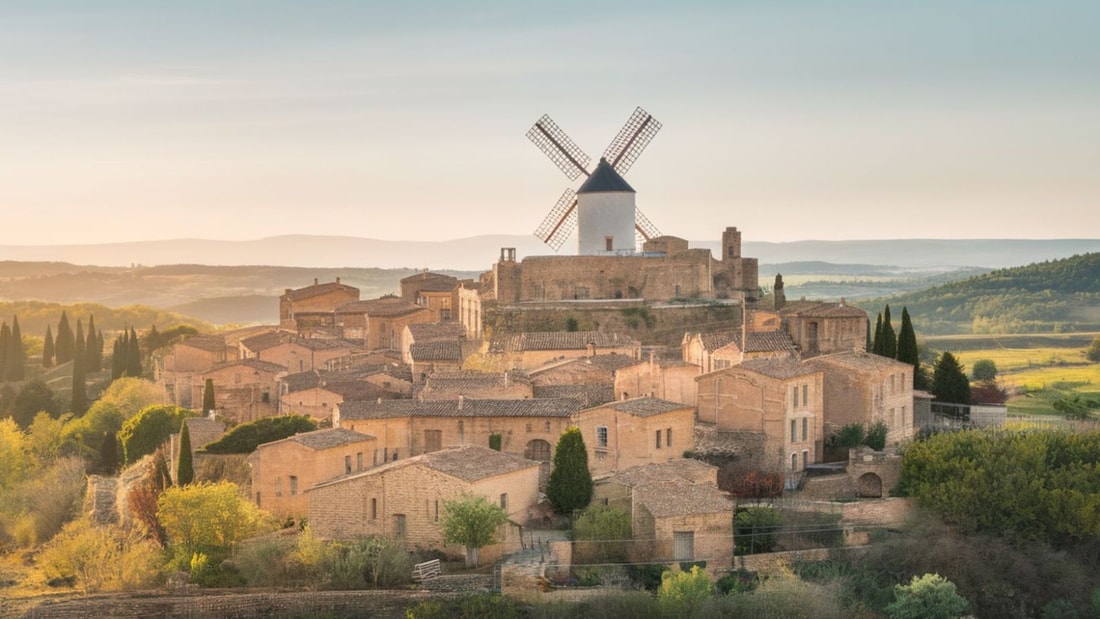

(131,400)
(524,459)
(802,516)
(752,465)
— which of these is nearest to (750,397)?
(752,465)

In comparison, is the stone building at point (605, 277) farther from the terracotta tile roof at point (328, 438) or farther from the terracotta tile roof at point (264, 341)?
the terracotta tile roof at point (328, 438)

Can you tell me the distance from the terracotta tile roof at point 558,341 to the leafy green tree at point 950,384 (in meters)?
8.55

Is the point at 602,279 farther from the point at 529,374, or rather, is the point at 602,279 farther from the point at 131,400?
the point at 131,400

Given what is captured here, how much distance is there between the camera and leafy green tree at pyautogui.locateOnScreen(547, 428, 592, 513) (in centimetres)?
2838

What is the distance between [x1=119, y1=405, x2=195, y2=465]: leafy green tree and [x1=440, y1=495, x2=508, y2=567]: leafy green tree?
15.1m

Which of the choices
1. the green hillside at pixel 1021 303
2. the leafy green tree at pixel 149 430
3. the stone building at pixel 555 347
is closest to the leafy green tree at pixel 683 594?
the stone building at pixel 555 347

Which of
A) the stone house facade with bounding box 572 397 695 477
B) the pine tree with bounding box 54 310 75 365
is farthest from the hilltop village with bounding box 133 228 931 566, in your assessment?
the pine tree with bounding box 54 310 75 365

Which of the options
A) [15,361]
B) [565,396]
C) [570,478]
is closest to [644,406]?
[565,396]

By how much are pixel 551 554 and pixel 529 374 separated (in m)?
9.45

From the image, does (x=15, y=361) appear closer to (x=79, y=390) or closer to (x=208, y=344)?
(x=79, y=390)

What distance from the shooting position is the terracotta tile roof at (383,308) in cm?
4862

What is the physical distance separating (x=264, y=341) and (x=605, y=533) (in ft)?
72.8

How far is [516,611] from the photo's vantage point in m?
25.4

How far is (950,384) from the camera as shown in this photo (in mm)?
38562
